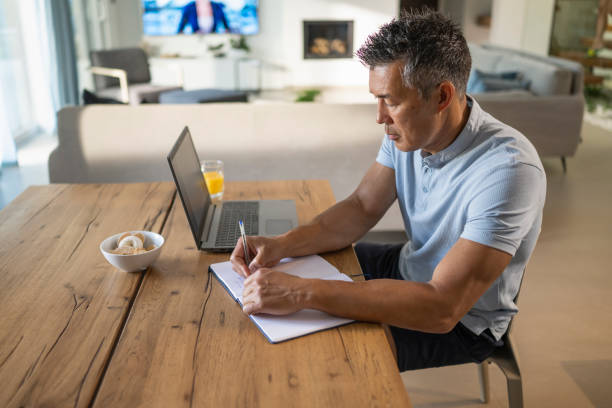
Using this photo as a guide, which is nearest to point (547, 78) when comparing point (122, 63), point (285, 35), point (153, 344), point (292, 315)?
point (292, 315)

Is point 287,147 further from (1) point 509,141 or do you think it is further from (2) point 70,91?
(2) point 70,91

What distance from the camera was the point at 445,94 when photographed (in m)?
1.13

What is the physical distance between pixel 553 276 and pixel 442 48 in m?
1.84

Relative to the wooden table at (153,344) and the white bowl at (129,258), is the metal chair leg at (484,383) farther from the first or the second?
the white bowl at (129,258)

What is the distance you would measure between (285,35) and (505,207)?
271 inches

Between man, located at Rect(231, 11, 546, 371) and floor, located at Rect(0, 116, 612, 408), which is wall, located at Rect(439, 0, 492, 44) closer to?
floor, located at Rect(0, 116, 612, 408)

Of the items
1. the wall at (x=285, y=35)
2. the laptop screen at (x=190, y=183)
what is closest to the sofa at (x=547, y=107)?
the laptop screen at (x=190, y=183)

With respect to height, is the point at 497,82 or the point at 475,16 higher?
the point at 475,16

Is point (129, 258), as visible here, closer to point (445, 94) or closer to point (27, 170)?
point (445, 94)

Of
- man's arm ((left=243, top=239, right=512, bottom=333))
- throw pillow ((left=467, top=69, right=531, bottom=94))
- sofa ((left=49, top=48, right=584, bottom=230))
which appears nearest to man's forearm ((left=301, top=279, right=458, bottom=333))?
man's arm ((left=243, top=239, right=512, bottom=333))

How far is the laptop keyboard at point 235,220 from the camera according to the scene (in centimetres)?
132

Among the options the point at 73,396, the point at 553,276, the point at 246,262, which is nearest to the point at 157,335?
the point at 73,396

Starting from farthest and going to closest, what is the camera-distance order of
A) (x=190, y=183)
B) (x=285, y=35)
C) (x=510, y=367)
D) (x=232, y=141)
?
(x=285, y=35) → (x=232, y=141) → (x=190, y=183) → (x=510, y=367)

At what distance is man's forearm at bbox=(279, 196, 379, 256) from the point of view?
1248 millimetres
